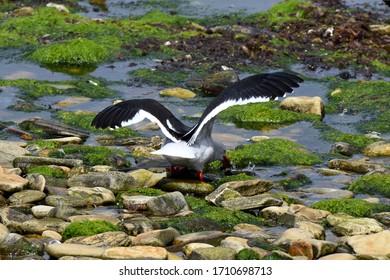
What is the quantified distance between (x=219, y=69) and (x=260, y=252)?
8.36m

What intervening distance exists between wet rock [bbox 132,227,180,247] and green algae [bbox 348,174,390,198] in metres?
3.01

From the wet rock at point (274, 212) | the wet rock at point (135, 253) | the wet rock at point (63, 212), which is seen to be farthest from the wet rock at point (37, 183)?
the wet rock at point (274, 212)

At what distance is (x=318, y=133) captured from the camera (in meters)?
13.0

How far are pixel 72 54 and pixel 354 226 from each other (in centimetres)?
860

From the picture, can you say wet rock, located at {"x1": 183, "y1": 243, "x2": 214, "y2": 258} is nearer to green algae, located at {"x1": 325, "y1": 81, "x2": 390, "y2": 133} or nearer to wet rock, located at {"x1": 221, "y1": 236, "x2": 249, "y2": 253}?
wet rock, located at {"x1": 221, "y1": 236, "x2": 249, "y2": 253}

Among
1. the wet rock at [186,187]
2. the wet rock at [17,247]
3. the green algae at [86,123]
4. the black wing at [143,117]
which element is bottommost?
the green algae at [86,123]

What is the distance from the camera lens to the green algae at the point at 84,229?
8.06 metres

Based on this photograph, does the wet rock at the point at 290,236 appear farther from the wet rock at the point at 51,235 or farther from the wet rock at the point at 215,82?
the wet rock at the point at 215,82

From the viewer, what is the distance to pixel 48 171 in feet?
33.7

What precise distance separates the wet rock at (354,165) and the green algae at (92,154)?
2492 millimetres

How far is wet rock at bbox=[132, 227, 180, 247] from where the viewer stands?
7.95m

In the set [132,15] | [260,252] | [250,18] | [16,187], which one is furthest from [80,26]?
[260,252]

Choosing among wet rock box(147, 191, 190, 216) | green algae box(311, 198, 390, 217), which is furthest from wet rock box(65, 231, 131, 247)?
green algae box(311, 198, 390, 217)

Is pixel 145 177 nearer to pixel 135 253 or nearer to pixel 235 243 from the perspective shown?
pixel 235 243
